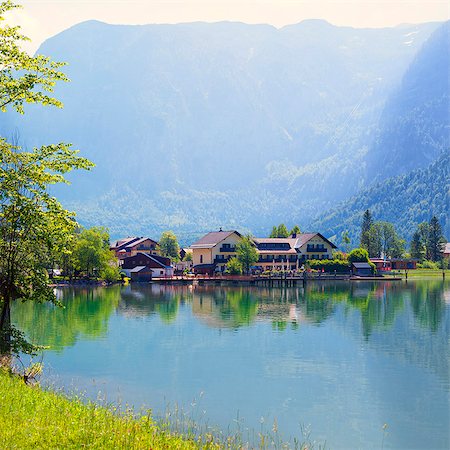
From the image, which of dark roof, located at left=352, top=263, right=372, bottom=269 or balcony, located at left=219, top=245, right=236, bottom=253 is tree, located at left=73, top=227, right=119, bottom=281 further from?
dark roof, located at left=352, top=263, right=372, bottom=269

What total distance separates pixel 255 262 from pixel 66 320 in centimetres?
7579

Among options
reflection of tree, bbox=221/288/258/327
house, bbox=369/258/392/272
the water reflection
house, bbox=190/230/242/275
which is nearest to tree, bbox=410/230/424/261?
house, bbox=369/258/392/272

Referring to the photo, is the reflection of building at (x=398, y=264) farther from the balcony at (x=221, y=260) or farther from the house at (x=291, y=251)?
the balcony at (x=221, y=260)

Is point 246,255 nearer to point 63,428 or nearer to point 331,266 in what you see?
point 331,266

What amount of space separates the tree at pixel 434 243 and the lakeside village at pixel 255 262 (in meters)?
30.2

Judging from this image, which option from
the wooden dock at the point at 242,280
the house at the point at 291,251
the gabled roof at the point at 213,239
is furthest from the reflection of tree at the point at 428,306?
the gabled roof at the point at 213,239

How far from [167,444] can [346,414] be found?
39.9ft

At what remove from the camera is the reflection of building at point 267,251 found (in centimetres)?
13262

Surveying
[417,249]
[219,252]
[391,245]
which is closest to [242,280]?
[219,252]

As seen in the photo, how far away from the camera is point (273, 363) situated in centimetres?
3509

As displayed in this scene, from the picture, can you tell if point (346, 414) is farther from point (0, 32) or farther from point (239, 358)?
point (0, 32)

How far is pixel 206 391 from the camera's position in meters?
28.9

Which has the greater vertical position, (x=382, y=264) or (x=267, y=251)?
(x=267, y=251)

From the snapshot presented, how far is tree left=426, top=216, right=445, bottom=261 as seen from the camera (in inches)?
6644
